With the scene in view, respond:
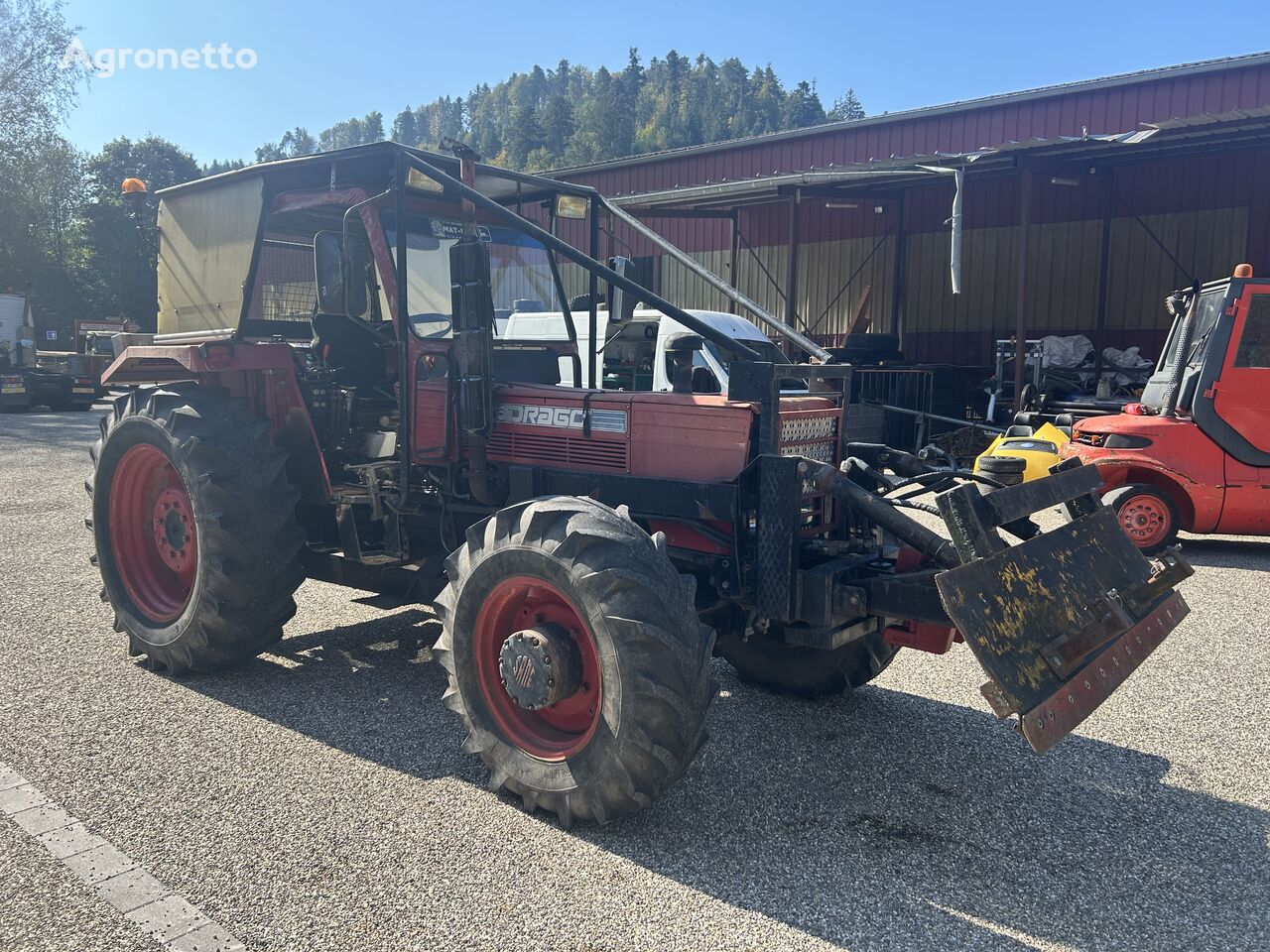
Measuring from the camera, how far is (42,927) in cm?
277

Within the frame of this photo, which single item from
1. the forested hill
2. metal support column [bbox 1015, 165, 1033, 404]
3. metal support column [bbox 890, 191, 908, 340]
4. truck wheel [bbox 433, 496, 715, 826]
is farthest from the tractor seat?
the forested hill

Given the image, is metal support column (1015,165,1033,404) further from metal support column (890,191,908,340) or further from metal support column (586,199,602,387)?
metal support column (586,199,602,387)

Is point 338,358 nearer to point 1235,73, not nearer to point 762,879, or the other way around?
point 762,879

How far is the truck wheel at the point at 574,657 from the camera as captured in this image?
3152 mm

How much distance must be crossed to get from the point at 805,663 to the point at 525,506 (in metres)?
1.78

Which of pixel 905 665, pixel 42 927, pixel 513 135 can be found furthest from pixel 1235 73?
pixel 513 135

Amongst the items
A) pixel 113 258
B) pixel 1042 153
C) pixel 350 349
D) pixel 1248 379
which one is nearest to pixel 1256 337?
pixel 1248 379

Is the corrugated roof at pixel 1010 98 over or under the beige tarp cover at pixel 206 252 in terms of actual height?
over

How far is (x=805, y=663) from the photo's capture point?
4.57 m

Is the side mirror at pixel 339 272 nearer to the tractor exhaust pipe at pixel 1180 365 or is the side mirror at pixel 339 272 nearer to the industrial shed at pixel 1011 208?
the tractor exhaust pipe at pixel 1180 365

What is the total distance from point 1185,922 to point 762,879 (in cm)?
127

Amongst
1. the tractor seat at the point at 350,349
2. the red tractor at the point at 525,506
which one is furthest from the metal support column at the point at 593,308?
the tractor seat at the point at 350,349

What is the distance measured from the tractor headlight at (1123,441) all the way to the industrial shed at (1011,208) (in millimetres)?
5050

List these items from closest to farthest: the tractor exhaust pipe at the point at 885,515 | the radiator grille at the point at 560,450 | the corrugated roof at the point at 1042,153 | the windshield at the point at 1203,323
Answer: the tractor exhaust pipe at the point at 885,515 → the radiator grille at the point at 560,450 → the windshield at the point at 1203,323 → the corrugated roof at the point at 1042,153
